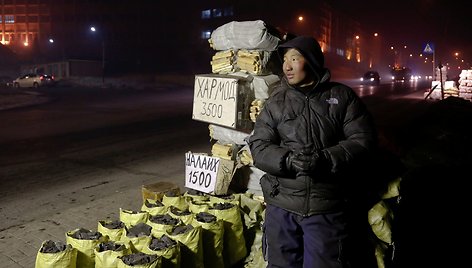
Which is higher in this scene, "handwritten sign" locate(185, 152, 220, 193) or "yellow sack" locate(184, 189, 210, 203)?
"handwritten sign" locate(185, 152, 220, 193)

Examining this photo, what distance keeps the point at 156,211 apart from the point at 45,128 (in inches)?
439

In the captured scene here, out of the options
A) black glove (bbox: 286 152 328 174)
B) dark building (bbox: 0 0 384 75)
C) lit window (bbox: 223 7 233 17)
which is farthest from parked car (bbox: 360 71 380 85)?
black glove (bbox: 286 152 328 174)

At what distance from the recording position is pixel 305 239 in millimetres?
2746

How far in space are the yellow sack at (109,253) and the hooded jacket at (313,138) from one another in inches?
46.4

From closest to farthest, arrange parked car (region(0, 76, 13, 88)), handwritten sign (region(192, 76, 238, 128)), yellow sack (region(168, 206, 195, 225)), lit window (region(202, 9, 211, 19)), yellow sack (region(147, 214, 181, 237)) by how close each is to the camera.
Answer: yellow sack (region(147, 214, 181, 237)) < yellow sack (region(168, 206, 195, 225)) < handwritten sign (region(192, 76, 238, 128)) < parked car (region(0, 76, 13, 88)) < lit window (region(202, 9, 211, 19))

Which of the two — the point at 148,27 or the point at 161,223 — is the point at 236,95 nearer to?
the point at 161,223

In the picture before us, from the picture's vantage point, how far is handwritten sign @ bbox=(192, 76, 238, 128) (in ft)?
14.5

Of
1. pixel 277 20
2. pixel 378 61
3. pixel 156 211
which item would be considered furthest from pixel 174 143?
pixel 378 61

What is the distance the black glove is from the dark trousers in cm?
40

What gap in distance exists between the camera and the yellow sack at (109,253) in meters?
2.92

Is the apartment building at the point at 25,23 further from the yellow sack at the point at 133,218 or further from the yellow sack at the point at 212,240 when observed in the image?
the yellow sack at the point at 212,240

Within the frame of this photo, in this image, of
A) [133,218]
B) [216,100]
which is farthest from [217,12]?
[133,218]

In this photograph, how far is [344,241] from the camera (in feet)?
8.83

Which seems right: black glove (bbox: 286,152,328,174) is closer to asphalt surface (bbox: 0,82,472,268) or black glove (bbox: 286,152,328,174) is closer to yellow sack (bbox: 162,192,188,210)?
yellow sack (bbox: 162,192,188,210)
